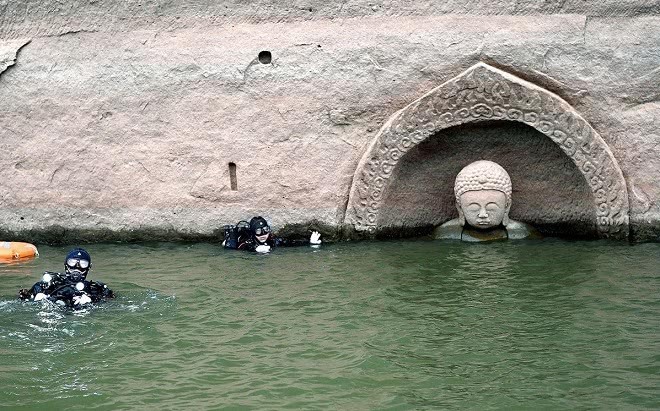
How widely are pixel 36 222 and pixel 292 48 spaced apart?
130 inches

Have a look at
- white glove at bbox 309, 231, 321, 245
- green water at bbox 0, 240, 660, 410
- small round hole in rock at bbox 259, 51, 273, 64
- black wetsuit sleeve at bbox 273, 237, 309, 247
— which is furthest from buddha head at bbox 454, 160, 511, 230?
small round hole in rock at bbox 259, 51, 273, 64

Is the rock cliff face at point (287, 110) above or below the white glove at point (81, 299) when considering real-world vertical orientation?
above

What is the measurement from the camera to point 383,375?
5852mm

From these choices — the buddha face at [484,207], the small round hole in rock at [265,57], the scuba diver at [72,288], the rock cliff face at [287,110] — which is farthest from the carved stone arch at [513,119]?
the scuba diver at [72,288]

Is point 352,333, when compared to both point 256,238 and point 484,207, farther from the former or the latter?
point 484,207

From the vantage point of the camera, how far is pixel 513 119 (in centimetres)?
934

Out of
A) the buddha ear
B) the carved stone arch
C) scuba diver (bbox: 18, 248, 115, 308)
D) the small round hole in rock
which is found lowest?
scuba diver (bbox: 18, 248, 115, 308)

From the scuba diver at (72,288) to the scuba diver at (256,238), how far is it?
6.52ft

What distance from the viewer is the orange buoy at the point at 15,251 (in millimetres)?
9430

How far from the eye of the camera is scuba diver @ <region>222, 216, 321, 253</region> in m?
9.44

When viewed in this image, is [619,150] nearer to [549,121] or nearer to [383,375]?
[549,121]

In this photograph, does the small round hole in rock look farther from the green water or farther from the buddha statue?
the buddha statue

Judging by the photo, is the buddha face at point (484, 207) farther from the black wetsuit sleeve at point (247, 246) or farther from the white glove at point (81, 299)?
the white glove at point (81, 299)

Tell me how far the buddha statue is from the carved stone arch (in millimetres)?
515
